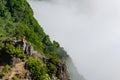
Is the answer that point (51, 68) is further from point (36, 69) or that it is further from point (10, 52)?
point (10, 52)

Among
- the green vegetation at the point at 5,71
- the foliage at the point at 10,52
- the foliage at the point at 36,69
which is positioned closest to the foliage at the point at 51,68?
the foliage at the point at 36,69

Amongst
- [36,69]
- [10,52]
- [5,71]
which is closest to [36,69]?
[36,69]

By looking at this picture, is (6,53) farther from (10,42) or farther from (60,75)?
(60,75)

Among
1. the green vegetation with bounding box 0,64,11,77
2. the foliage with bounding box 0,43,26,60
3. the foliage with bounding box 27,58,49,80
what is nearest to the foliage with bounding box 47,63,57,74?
the foliage with bounding box 27,58,49,80

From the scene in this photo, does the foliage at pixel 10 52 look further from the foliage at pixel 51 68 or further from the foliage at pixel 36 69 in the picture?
the foliage at pixel 51 68

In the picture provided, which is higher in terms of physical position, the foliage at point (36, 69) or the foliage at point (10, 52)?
the foliage at point (10, 52)

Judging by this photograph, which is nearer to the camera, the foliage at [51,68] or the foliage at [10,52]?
the foliage at [10,52]

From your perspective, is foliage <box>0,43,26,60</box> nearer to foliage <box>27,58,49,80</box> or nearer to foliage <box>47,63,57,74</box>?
foliage <box>27,58,49,80</box>

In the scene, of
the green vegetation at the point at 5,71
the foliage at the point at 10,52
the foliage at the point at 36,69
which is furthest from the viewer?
the foliage at the point at 10,52

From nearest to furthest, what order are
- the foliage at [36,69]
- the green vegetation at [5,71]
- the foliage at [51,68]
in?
the green vegetation at [5,71]
the foliage at [36,69]
the foliage at [51,68]

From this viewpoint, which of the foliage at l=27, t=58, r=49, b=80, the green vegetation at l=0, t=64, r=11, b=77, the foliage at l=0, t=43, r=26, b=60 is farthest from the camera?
the foliage at l=0, t=43, r=26, b=60

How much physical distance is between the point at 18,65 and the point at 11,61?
1.92 m

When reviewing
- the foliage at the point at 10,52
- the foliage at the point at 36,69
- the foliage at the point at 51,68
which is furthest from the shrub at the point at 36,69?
the foliage at the point at 51,68

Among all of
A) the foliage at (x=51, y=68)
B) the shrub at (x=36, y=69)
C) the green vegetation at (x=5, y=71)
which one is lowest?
the green vegetation at (x=5, y=71)
